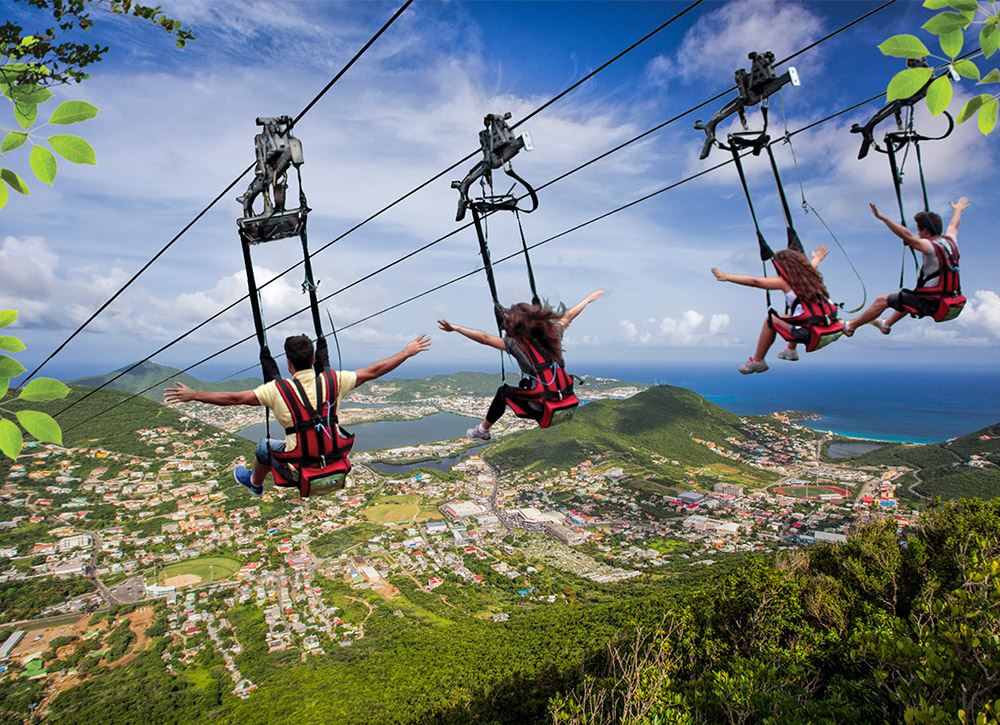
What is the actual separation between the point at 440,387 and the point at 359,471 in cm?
6678

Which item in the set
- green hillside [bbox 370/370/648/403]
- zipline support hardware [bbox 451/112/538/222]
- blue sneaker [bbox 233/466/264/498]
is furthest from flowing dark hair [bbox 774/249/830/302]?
green hillside [bbox 370/370/648/403]

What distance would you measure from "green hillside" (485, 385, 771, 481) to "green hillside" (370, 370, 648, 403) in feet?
133

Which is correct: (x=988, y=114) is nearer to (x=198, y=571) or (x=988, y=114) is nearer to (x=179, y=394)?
(x=179, y=394)

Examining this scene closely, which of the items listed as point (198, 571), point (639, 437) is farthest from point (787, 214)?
point (639, 437)

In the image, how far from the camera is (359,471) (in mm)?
60031

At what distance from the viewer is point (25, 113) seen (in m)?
1.44

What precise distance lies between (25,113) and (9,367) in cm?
77

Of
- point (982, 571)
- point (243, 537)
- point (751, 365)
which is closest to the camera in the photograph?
point (751, 365)

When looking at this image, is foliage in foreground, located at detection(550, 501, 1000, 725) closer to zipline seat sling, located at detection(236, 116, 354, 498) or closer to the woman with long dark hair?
the woman with long dark hair

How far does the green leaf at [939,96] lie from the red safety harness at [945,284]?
3.62m

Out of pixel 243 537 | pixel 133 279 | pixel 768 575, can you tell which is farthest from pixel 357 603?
pixel 133 279

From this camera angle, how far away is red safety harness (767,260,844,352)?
376cm

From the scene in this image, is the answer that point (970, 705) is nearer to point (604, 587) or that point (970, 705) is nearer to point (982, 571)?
point (982, 571)

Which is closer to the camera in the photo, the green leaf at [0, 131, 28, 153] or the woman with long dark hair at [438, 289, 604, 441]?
the green leaf at [0, 131, 28, 153]
